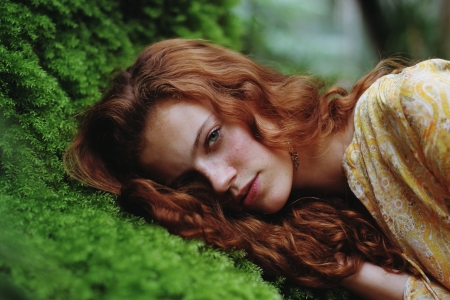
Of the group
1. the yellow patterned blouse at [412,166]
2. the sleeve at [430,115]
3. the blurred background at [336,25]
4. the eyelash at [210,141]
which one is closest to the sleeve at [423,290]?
the yellow patterned blouse at [412,166]

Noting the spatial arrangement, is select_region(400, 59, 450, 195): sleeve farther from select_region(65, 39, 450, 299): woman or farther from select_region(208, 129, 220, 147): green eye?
select_region(208, 129, 220, 147): green eye

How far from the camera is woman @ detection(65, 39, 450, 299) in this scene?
1357 mm

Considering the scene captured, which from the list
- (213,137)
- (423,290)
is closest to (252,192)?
(213,137)

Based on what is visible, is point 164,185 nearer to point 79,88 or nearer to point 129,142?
point 129,142

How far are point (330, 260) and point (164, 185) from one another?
0.67 metres

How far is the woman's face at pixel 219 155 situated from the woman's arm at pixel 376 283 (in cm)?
37

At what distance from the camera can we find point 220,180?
1.46m

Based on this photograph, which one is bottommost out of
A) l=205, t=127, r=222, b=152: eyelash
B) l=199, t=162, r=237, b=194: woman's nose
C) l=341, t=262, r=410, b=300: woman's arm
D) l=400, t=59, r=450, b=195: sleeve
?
l=341, t=262, r=410, b=300: woman's arm

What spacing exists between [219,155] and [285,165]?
26cm

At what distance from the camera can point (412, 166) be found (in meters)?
1.41

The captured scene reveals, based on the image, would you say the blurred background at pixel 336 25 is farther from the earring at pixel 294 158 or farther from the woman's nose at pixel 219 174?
the woman's nose at pixel 219 174

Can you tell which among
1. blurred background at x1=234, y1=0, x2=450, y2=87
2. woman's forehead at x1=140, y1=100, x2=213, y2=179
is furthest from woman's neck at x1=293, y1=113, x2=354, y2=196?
blurred background at x1=234, y1=0, x2=450, y2=87

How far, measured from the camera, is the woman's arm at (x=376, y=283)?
1.45 metres

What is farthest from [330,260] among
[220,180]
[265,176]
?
[220,180]
